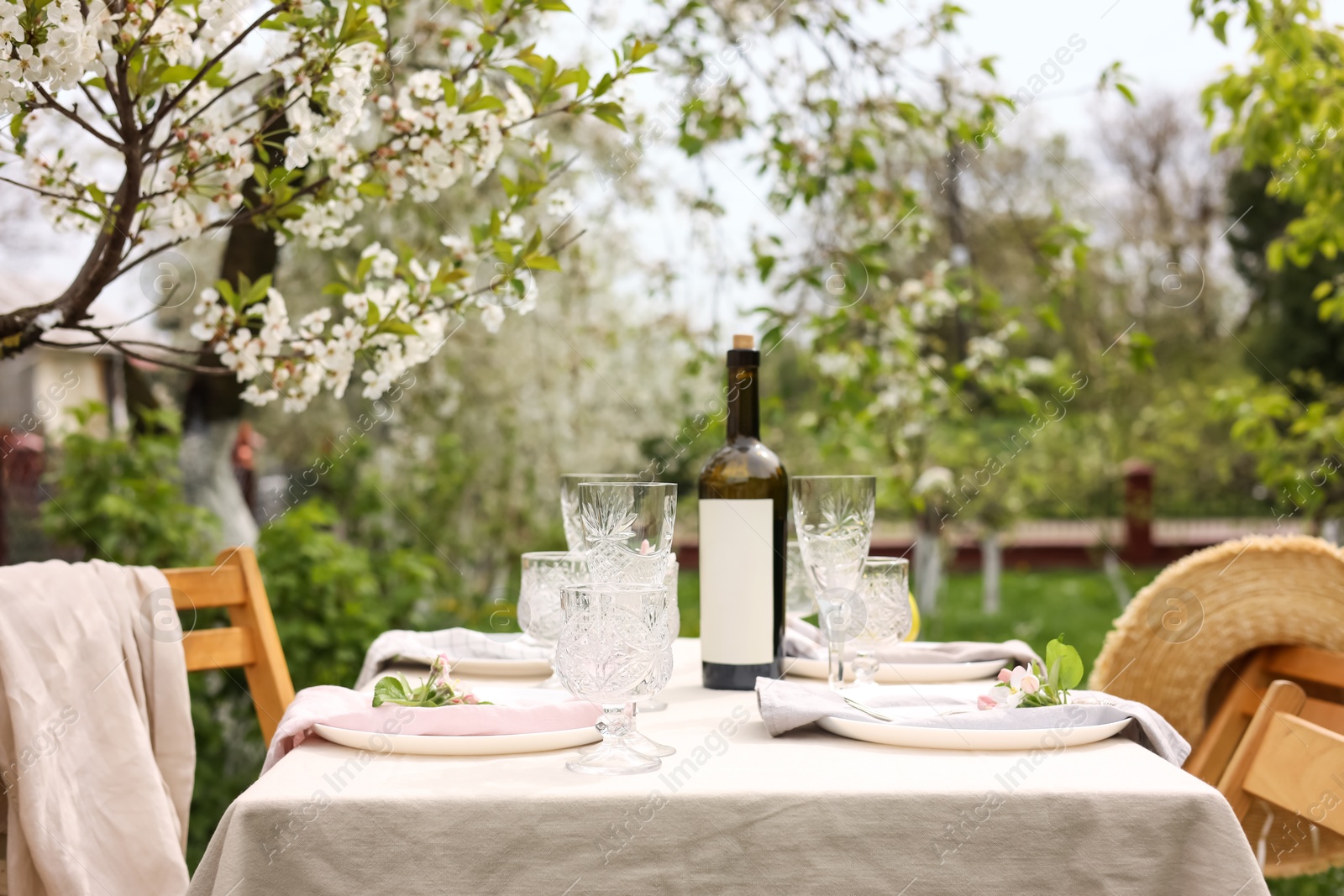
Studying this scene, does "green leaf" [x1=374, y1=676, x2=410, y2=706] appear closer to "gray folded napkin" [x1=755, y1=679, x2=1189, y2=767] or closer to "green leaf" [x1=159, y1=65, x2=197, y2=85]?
"gray folded napkin" [x1=755, y1=679, x2=1189, y2=767]

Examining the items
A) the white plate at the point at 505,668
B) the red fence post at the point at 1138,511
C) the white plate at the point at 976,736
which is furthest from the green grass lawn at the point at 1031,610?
the white plate at the point at 976,736

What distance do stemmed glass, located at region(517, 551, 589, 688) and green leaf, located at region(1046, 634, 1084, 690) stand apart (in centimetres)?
69

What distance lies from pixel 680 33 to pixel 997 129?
122 centimetres

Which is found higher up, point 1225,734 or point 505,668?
point 505,668

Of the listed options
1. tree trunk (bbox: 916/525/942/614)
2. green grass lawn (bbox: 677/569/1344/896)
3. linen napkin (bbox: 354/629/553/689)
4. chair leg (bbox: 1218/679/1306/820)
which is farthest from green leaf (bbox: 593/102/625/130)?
tree trunk (bbox: 916/525/942/614)

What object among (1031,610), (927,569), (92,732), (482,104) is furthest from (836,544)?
(1031,610)

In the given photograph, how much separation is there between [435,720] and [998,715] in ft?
2.26

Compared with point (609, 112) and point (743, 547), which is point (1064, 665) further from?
point (609, 112)

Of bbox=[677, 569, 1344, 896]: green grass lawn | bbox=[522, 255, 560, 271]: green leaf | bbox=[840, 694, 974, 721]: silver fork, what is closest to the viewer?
bbox=[840, 694, 974, 721]: silver fork

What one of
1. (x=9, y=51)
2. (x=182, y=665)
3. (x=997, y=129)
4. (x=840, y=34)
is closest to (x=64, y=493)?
(x=182, y=665)

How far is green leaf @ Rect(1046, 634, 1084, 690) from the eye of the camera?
4.68 ft

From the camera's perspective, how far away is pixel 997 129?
142 inches

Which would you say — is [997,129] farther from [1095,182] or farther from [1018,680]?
[1095,182]

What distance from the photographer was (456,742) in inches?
50.8
